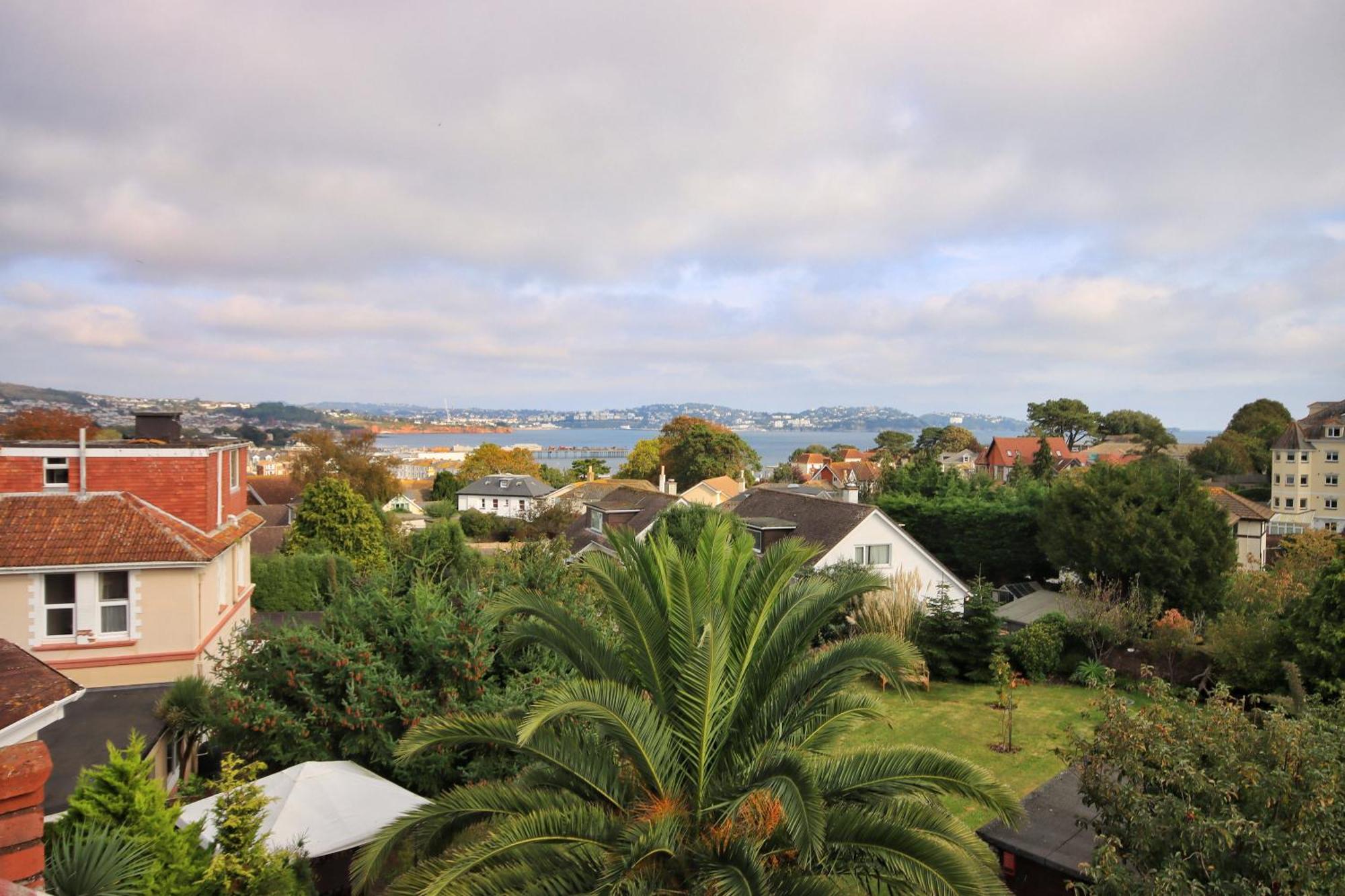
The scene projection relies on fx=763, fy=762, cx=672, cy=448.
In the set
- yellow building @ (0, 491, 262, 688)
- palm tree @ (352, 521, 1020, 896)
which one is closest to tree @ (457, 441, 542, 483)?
yellow building @ (0, 491, 262, 688)

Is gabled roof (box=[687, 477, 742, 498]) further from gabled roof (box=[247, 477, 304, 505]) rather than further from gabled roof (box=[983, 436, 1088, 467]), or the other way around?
gabled roof (box=[983, 436, 1088, 467])

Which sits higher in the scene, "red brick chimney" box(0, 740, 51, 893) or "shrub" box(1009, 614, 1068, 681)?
"red brick chimney" box(0, 740, 51, 893)

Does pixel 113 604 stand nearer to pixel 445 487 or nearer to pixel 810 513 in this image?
pixel 810 513

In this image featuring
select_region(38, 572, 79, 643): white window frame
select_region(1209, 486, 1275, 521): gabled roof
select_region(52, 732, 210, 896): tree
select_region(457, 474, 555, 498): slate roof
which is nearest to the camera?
select_region(52, 732, 210, 896): tree

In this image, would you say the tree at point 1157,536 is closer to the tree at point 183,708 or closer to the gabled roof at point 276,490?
the tree at point 183,708

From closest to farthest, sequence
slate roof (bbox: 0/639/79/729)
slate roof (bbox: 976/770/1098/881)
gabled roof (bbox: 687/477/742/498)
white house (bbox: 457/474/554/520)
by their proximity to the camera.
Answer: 1. slate roof (bbox: 0/639/79/729)
2. slate roof (bbox: 976/770/1098/881)
3. gabled roof (bbox: 687/477/742/498)
4. white house (bbox: 457/474/554/520)

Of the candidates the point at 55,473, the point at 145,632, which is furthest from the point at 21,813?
the point at 55,473

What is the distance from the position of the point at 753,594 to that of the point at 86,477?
51.7 feet

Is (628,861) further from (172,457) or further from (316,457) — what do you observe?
(316,457)

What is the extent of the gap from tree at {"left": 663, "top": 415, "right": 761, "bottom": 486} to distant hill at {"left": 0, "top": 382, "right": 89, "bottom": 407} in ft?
189

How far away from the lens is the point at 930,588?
96.6ft

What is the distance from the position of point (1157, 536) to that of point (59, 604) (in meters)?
32.7

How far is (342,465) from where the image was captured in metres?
53.8

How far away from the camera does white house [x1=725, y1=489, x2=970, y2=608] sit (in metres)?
28.5
